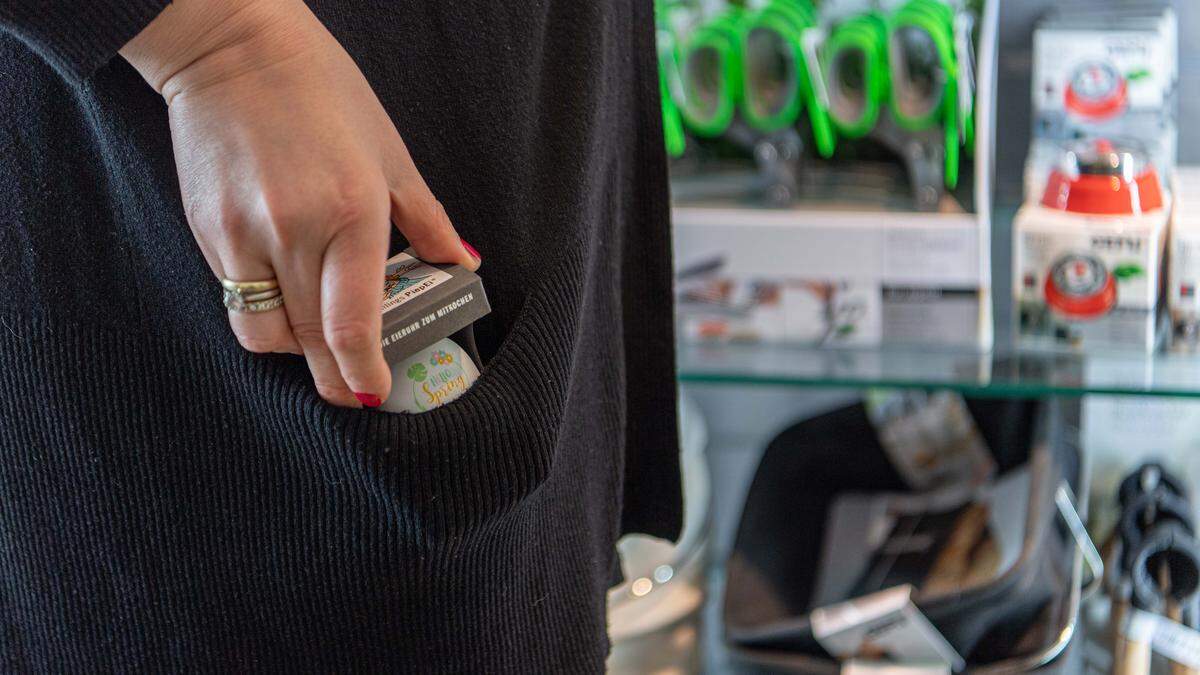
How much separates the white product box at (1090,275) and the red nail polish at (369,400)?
1.62 ft

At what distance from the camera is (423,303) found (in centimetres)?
46

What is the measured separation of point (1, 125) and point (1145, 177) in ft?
2.13

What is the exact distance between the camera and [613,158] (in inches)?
23.8

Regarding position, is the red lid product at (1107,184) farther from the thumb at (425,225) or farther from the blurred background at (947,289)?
the thumb at (425,225)

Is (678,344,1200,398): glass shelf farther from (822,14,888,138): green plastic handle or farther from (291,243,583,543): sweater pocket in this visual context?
(291,243,583,543): sweater pocket

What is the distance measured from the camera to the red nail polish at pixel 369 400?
452 mm

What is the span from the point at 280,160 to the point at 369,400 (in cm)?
10

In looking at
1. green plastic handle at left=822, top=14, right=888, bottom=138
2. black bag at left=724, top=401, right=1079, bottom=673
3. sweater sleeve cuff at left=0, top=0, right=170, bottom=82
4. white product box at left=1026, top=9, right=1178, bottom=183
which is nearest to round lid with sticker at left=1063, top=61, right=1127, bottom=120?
white product box at left=1026, top=9, right=1178, bottom=183

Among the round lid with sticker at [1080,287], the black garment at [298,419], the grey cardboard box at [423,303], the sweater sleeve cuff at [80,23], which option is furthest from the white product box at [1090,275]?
the sweater sleeve cuff at [80,23]

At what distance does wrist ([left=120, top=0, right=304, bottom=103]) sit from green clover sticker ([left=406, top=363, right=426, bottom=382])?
0.41 ft

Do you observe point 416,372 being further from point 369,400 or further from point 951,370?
point 951,370

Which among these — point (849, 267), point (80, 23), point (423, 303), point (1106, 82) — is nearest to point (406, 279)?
point (423, 303)

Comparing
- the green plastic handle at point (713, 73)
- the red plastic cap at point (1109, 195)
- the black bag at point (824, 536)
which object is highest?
the green plastic handle at point (713, 73)

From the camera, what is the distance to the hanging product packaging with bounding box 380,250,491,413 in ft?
1.50
